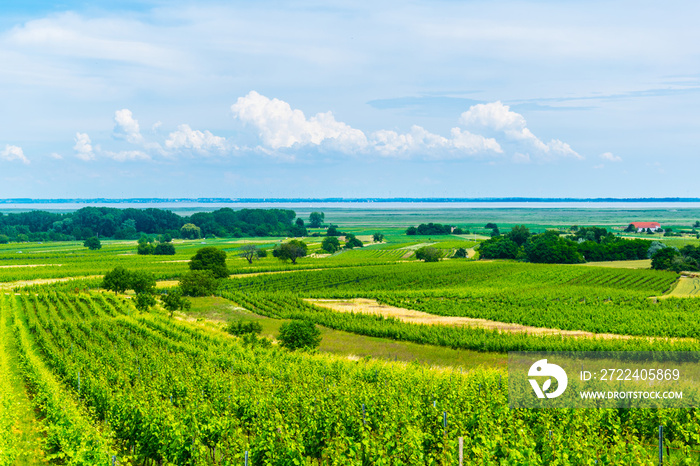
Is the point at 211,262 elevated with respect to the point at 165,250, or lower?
elevated

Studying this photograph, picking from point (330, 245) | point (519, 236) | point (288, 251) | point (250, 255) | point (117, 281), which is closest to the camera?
point (117, 281)

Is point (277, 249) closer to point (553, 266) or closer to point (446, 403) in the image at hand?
point (553, 266)

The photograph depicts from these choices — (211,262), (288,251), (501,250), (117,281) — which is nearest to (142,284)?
(117,281)

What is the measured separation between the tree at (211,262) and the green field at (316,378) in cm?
592

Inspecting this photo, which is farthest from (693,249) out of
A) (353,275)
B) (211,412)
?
(211,412)

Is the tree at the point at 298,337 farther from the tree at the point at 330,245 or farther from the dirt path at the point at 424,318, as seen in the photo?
the tree at the point at 330,245

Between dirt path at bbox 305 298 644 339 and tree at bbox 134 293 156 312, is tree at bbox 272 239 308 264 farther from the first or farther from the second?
tree at bbox 134 293 156 312

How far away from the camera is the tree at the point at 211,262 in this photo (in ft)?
264

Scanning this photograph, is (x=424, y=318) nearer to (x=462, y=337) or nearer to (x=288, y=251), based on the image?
(x=462, y=337)

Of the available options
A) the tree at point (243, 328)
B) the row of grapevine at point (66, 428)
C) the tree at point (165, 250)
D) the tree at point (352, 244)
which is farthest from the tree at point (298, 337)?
the tree at point (352, 244)

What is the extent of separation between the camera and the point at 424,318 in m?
52.5

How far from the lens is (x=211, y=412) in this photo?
16547 mm

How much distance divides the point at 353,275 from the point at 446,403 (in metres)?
71.0

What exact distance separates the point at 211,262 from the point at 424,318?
40.9m
